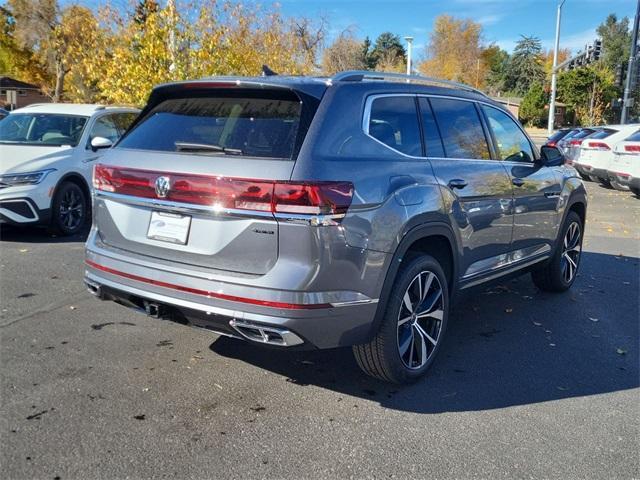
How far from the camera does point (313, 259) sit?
3.02 metres

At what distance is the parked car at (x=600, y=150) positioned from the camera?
14977 millimetres

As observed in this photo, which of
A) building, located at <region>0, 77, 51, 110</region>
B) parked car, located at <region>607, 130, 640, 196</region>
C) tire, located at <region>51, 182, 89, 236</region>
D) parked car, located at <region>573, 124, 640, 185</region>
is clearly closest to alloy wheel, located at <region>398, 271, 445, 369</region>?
tire, located at <region>51, 182, 89, 236</region>

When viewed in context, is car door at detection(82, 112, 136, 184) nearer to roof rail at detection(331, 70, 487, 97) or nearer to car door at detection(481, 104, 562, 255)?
roof rail at detection(331, 70, 487, 97)

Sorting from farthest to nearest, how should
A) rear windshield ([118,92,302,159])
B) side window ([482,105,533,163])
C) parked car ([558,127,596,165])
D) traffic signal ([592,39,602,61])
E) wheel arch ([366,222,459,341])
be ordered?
traffic signal ([592,39,602,61]), parked car ([558,127,596,165]), side window ([482,105,533,163]), wheel arch ([366,222,459,341]), rear windshield ([118,92,302,159])

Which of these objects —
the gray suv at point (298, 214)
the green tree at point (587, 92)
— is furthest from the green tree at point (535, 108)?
the gray suv at point (298, 214)

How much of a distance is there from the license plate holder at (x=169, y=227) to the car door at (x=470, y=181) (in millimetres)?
1637

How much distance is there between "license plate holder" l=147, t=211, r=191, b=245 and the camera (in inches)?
129

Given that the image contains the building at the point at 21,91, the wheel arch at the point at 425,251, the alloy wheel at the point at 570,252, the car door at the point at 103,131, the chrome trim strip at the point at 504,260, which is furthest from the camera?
A: the building at the point at 21,91

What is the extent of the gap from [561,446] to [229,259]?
202cm

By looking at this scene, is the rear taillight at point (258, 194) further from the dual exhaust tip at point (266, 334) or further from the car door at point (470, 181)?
the car door at point (470, 181)

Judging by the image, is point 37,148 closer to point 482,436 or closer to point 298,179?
point 298,179

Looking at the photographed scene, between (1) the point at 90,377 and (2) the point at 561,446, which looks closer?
(2) the point at 561,446

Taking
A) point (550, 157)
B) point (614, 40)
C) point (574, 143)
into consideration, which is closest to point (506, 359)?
point (550, 157)

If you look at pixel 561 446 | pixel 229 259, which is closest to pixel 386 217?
pixel 229 259
